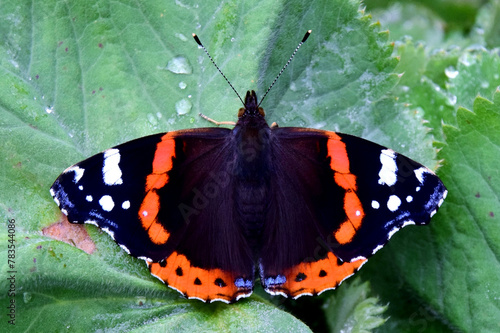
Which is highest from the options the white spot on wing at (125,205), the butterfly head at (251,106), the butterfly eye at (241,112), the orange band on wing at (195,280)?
the butterfly head at (251,106)

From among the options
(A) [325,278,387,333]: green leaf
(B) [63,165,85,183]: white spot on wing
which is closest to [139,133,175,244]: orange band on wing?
(B) [63,165,85,183]: white spot on wing

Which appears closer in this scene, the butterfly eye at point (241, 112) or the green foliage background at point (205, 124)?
the green foliage background at point (205, 124)

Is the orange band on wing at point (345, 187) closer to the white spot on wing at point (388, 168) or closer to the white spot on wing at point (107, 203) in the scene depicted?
the white spot on wing at point (388, 168)

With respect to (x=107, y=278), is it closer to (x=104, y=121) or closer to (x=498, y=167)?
(x=104, y=121)

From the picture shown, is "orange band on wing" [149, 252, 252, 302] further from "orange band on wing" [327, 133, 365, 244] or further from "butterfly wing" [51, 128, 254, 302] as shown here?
"orange band on wing" [327, 133, 365, 244]

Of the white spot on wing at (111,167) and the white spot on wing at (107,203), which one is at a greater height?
the white spot on wing at (111,167)

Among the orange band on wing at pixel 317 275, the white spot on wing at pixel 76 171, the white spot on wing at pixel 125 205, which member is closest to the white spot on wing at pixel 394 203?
the orange band on wing at pixel 317 275
